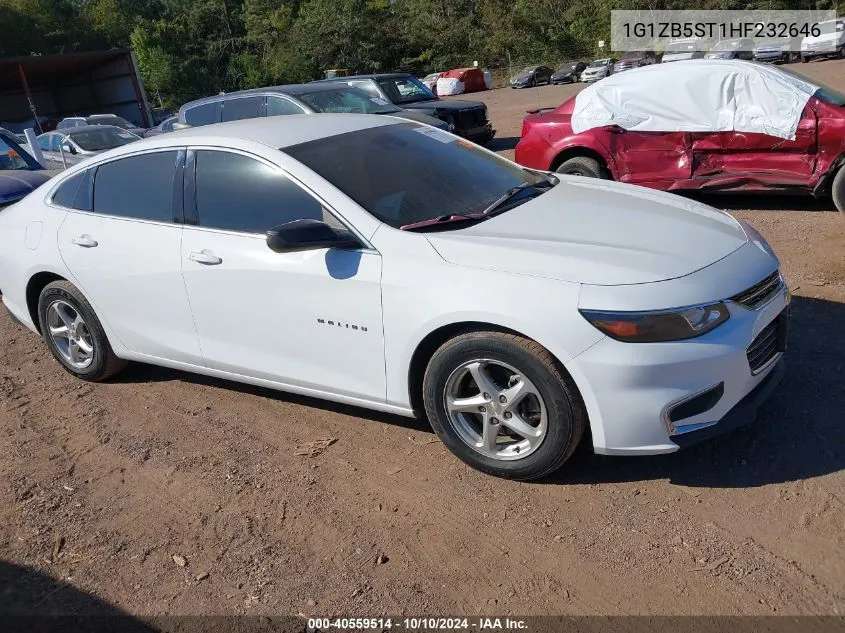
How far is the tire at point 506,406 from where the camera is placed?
9.97 feet

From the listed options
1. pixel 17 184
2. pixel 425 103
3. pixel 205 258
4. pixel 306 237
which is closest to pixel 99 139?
pixel 425 103

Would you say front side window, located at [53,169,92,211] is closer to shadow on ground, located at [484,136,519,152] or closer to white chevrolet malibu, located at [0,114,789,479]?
white chevrolet malibu, located at [0,114,789,479]

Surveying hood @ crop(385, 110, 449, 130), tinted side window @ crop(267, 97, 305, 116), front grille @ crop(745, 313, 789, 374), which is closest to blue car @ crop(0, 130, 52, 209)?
tinted side window @ crop(267, 97, 305, 116)

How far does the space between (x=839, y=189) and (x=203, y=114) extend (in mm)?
A: 9293

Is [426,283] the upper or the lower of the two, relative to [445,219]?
lower

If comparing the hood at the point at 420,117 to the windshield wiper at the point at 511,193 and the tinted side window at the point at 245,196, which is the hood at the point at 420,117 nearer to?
the windshield wiper at the point at 511,193

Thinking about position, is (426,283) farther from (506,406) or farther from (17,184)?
(17,184)

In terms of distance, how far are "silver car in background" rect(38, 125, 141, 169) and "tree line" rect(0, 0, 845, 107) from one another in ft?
130

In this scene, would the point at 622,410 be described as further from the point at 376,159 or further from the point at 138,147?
the point at 138,147

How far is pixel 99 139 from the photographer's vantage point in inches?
666

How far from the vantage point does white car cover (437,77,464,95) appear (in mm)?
36562

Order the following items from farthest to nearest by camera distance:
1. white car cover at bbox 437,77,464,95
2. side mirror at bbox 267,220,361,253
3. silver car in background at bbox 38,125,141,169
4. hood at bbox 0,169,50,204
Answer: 1. white car cover at bbox 437,77,464,95
2. silver car in background at bbox 38,125,141,169
3. hood at bbox 0,169,50,204
4. side mirror at bbox 267,220,361,253

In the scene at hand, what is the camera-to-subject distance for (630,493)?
3.18 m

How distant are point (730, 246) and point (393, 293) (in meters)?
1.57
